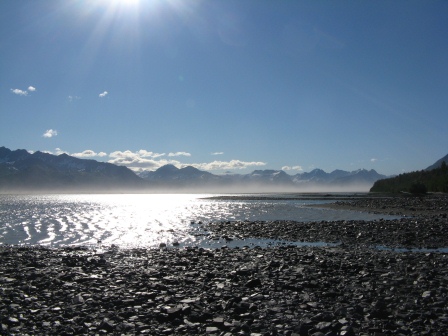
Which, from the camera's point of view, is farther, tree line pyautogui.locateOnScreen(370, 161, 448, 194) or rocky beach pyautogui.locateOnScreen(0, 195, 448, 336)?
tree line pyautogui.locateOnScreen(370, 161, 448, 194)

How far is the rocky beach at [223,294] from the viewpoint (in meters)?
11.5

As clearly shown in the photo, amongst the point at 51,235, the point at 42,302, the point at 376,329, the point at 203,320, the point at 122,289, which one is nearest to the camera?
the point at 376,329

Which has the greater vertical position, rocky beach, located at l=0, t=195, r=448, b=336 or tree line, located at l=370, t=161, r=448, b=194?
tree line, located at l=370, t=161, r=448, b=194

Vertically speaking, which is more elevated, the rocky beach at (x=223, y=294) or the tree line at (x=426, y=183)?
the tree line at (x=426, y=183)

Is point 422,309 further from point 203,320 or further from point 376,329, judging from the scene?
point 203,320

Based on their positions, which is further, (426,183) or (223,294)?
(426,183)

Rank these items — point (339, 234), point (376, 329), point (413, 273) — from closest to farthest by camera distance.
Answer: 1. point (376, 329)
2. point (413, 273)
3. point (339, 234)

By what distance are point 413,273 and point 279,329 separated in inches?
381

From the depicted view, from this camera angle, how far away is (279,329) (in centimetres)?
1125

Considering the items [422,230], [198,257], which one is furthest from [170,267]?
[422,230]

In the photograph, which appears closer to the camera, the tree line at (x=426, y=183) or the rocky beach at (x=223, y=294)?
the rocky beach at (x=223, y=294)

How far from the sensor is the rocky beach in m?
11.5

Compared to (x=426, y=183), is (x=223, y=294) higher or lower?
lower

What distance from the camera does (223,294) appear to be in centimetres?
1473
